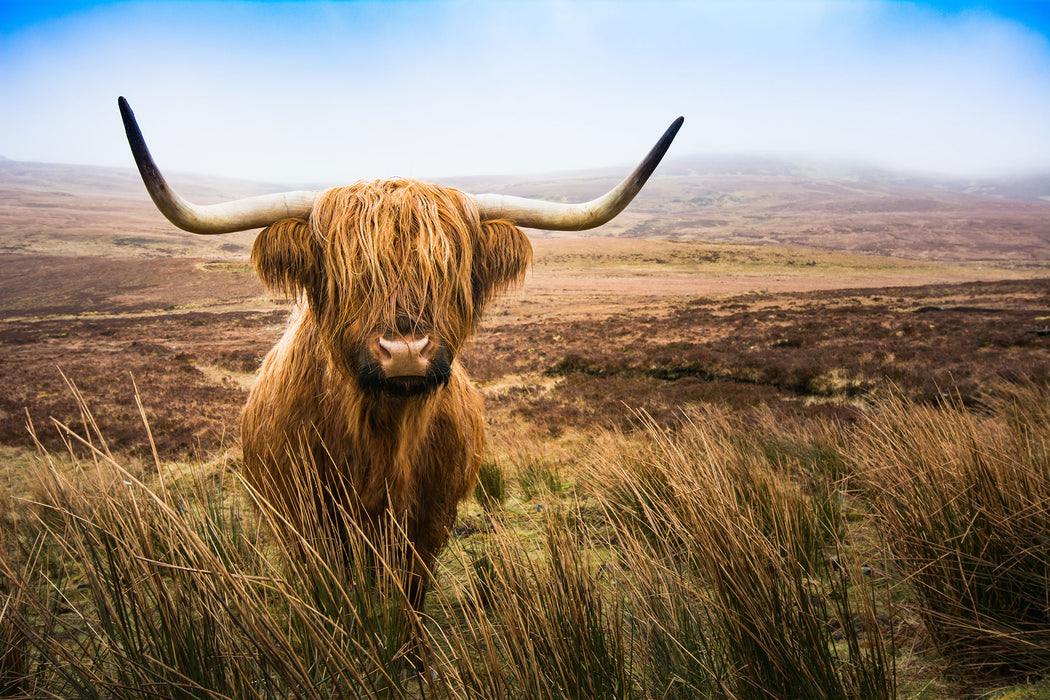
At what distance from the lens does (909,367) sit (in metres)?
9.80

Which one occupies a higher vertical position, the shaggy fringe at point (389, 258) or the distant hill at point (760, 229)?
the distant hill at point (760, 229)

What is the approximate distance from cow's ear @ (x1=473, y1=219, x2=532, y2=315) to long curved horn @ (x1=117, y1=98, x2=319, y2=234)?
0.82m

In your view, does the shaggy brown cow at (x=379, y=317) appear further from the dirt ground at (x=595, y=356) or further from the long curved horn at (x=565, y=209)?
the dirt ground at (x=595, y=356)

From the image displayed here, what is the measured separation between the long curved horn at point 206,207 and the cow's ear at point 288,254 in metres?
0.06

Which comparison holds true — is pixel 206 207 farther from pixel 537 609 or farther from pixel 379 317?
pixel 537 609

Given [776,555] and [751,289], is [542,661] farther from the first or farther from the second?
[751,289]

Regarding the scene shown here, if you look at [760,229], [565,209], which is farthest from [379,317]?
[760,229]

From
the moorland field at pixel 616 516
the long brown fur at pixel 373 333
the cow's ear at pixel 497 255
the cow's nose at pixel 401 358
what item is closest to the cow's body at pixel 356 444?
the long brown fur at pixel 373 333

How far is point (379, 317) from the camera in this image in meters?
2.02

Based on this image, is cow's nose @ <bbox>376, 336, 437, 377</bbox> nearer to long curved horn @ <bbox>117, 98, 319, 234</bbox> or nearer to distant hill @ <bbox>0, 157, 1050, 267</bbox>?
long curved horn @ <bbox>117, 98, 319, 234</bbox>

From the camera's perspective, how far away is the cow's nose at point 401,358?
191 cm

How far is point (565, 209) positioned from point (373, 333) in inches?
46.5

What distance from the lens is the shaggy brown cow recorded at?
203 cm

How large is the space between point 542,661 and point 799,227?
12448 centimetres
